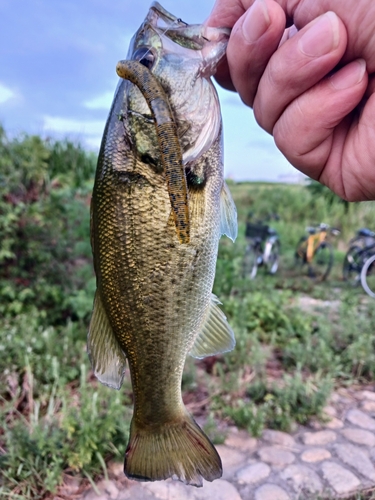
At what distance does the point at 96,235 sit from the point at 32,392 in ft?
8.78

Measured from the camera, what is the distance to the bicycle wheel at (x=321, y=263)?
860 centimetres

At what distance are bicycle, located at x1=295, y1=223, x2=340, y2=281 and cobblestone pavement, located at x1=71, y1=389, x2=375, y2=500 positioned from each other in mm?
4916

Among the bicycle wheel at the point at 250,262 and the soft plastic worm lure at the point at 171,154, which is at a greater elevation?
the soft plastic worm lure at the point at 171,154

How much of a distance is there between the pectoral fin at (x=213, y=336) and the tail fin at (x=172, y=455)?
26 cm

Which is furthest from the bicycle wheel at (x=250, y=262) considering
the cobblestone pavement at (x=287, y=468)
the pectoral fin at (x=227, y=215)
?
the pectoral fin at (x=227, y=215)

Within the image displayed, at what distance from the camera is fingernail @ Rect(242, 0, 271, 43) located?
1262mm

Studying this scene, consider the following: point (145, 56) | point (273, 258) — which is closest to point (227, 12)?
point (145, 56)

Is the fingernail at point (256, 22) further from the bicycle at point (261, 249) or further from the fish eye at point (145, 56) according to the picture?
the bicycle at point (261, 249)

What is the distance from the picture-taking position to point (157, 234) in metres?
1.34

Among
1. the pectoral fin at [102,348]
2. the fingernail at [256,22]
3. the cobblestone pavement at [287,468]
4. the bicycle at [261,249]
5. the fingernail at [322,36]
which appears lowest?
the cobblestone pavement at [287,468]

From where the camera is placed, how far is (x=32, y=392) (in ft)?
11.8

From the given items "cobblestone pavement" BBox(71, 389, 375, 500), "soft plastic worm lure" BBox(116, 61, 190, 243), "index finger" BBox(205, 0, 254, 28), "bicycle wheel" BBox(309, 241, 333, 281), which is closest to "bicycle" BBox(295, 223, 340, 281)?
"bicycle wheel" BBox(309, 241, 333, 281)

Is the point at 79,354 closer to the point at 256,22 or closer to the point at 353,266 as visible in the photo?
the point at 256,22

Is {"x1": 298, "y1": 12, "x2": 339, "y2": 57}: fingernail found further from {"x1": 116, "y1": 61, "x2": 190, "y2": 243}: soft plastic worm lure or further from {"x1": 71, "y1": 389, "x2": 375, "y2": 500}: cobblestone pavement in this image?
{"x1": 71, "y1": 389, "x2": 375, "y2": 500}: cobblestone pavement
